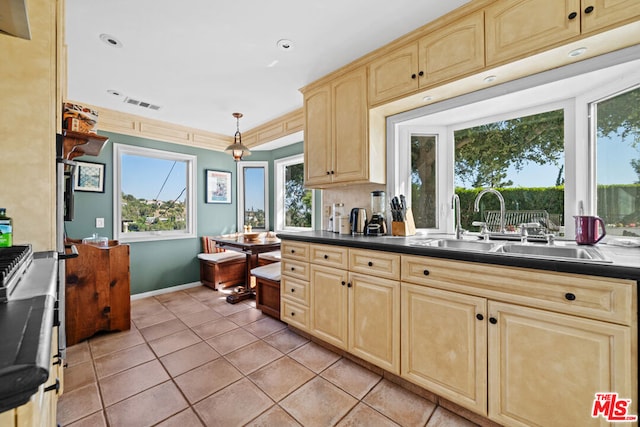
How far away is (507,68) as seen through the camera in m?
1.71

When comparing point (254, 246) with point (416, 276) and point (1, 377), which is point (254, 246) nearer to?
point (416, 276)

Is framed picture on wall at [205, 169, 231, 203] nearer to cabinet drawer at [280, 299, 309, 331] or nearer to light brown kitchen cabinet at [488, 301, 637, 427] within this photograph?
cabinet drawer at [280, 299, 309, 331]

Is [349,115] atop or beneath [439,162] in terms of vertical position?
atop

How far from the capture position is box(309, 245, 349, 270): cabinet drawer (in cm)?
212

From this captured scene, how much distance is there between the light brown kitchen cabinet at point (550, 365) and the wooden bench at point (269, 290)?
203 centimetres

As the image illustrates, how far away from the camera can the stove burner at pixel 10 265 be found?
0.67m

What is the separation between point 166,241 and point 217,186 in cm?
115

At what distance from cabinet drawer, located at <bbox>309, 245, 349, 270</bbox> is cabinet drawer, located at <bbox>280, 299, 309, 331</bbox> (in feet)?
1.60

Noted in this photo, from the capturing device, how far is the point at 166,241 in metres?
3.99

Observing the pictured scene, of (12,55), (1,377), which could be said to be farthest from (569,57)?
(12,55)

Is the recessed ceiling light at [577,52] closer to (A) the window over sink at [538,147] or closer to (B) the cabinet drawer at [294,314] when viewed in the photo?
(A) the window over sink at [538,147]

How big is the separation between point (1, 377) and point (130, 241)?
3.89m

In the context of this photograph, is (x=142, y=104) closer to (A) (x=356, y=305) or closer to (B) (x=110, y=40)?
(B) (x=110, y=40)

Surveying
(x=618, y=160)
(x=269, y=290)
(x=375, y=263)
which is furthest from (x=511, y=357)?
(x=269, y=290)
